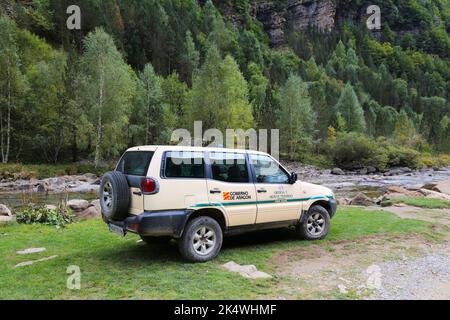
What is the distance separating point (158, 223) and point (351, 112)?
75.8 m

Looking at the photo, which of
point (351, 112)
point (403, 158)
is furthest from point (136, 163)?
point (351, 112)

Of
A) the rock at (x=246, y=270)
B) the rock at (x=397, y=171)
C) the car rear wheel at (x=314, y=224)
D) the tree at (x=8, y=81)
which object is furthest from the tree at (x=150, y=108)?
the rock at (x=246, y=270)

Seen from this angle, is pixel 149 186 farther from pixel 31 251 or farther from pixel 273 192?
pixel 31 251

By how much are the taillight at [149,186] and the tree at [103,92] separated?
33295 mm

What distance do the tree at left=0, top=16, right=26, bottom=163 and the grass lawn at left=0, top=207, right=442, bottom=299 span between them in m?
28.9

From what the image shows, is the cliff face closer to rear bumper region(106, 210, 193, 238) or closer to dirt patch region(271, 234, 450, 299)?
dirt patch region(271, 234, 450, 299)

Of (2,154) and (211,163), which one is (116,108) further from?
(211,163)

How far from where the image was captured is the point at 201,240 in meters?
7.70

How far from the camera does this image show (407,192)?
2253 cm

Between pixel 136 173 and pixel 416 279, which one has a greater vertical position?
pixel 136 173

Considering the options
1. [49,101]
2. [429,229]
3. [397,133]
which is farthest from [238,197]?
[397,133]

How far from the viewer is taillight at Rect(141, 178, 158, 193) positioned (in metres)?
7.07

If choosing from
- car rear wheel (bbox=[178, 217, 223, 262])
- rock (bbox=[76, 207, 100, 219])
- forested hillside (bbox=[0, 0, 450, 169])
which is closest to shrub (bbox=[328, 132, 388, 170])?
forested hillside (bbox=[0, 0, 450, 169])

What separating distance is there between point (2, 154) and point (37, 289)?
115 ft
